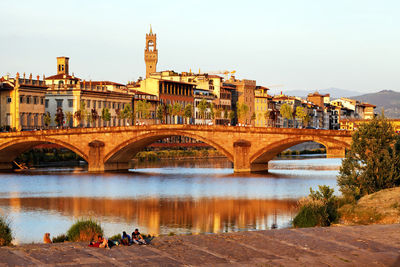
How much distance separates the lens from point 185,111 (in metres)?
128

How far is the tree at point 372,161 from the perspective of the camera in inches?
1379

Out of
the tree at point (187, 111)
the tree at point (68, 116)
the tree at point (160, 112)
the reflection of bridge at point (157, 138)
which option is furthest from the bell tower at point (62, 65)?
the reflection of bridge at point (157, 138)

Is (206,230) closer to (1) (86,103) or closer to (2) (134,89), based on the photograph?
(1) (86,103)

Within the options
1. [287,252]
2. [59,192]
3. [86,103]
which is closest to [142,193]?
[59,192]

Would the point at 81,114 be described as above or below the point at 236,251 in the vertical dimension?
above

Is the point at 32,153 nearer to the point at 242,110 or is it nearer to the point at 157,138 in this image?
the point at 157,138

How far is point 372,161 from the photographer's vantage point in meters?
35.4

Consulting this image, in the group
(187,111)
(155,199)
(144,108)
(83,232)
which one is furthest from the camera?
(187,111)

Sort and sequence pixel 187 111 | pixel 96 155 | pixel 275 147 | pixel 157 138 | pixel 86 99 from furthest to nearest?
1. pixel 187 111
2. pixel 86 99
3. pixel 157 138
4. pixel 96 155
5. pixel 275 147

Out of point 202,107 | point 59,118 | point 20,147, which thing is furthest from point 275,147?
point 202,107

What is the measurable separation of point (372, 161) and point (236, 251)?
16.6m

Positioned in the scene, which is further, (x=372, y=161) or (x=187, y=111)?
(x=187, y=111)

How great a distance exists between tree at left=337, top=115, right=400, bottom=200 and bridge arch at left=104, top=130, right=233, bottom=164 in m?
37.6

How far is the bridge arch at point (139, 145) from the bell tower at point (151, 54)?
9361 centimetres
